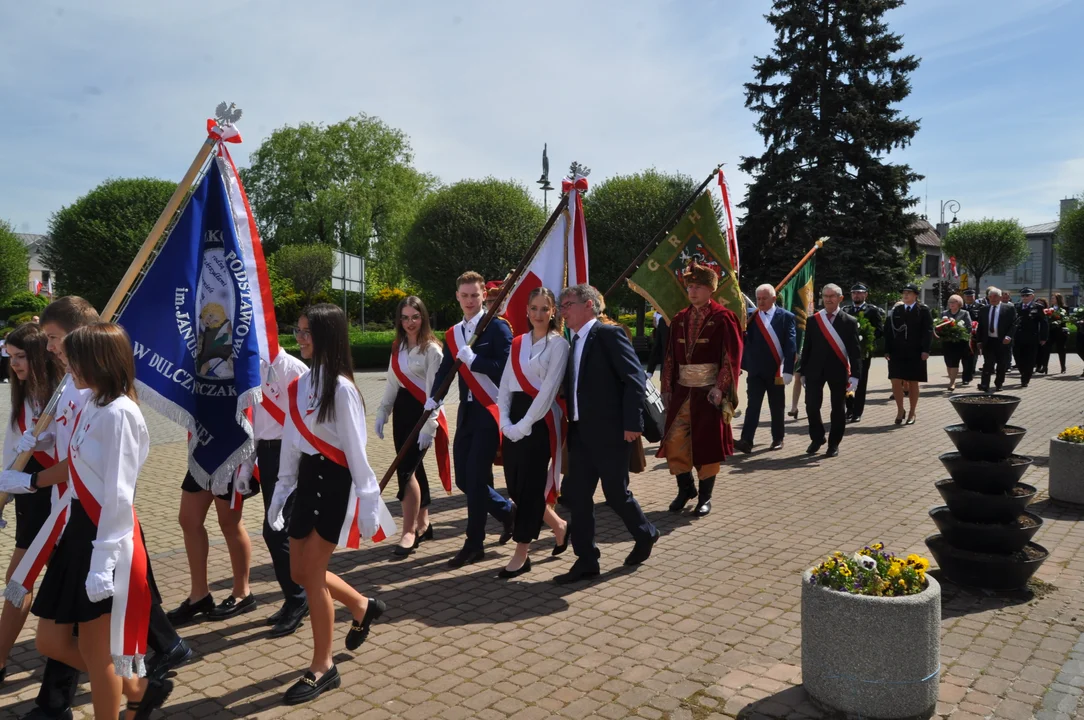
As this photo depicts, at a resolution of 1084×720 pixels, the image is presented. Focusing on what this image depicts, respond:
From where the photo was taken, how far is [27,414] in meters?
4.25

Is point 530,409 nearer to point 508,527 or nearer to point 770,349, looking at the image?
point 508,527

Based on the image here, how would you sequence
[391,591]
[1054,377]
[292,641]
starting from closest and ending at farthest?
[292,641]
[391,591]
[1054,377]

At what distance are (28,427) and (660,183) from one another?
103ft

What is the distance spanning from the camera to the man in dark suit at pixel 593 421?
18.7ft

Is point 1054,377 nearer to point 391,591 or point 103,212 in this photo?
point 391,591

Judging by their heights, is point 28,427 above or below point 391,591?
above

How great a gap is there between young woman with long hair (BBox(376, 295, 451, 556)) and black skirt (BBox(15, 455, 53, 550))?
2565 millimetres

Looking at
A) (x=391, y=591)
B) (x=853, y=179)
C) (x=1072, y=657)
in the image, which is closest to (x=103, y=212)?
(x=853, y=179)

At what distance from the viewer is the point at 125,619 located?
130 inches

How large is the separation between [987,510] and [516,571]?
292 cm

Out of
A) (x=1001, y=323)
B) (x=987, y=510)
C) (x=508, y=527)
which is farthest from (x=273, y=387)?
(x=1001, y=323)

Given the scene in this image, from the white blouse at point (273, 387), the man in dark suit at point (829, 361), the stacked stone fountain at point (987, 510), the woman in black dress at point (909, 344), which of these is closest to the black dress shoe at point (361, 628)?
the white blouse at point (273, 387)

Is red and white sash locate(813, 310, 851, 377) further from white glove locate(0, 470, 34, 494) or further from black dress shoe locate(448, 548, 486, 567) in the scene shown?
white glove locate(0, 470, 34, 494)

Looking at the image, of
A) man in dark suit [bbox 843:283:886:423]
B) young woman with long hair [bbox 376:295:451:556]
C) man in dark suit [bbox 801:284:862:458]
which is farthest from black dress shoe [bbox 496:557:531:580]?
man in dark suit [bbox 843:283:886:423]
